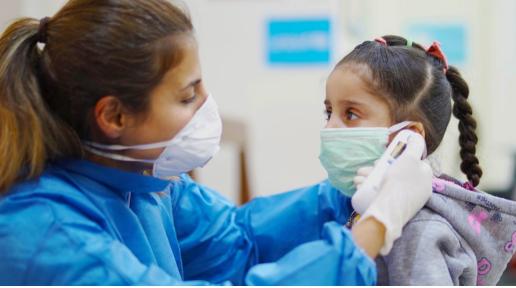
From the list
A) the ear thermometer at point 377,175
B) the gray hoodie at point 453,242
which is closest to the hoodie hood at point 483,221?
the gray hoodie at point 453,242

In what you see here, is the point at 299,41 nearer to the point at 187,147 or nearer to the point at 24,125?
the point at 187,147

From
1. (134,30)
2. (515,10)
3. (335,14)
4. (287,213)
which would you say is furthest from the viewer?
(515,10)

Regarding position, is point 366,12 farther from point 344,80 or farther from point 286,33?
point 344,80

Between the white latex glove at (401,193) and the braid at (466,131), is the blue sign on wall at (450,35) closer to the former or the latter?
→ the braid at (466,131)

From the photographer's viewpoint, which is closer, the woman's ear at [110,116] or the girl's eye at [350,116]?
the woman's ear at [110,116]

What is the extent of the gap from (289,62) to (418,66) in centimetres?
274

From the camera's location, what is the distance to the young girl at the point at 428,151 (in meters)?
1.22

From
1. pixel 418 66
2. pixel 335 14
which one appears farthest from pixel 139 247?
pixel 335 14

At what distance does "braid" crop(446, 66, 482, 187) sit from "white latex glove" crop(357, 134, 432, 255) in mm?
230

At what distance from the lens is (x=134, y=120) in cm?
123

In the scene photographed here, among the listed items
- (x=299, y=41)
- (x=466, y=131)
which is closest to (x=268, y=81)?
(x=299, y=41)

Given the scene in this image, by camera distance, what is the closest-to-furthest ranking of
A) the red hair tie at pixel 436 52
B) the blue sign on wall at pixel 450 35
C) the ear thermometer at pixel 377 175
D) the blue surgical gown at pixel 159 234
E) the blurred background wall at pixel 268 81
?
the blue surgical gown at pixel 159 234, the ear thermometer at pixel 377 175, the red hair tie at pixel 436 52, the blurred background wall at pixel 268 81, the blue sign on wall at pixel 450 35

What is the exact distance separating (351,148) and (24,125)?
58 centimetres

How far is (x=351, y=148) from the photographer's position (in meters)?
1.30
